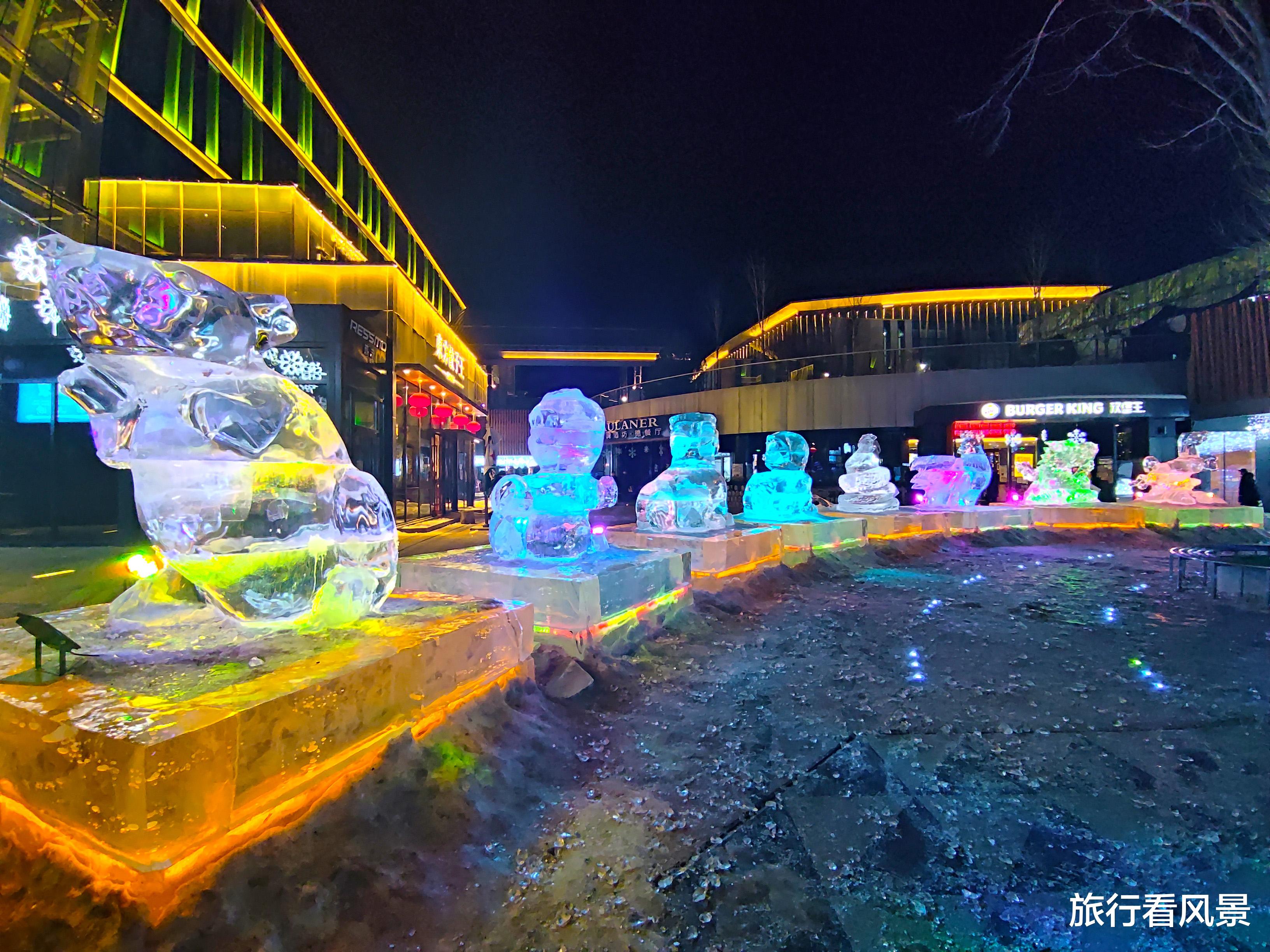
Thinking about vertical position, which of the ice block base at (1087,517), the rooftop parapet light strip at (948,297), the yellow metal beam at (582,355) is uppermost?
the rooftop parapet light strip at (948,297)

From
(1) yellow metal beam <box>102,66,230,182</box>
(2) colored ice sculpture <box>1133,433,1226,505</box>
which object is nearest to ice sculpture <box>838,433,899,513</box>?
(2) colored ice sculpture <box>1133,433,1226,505</box>

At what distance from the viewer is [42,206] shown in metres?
10.3

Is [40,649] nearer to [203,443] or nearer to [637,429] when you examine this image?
[203,443]

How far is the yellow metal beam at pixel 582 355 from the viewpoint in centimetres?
3164

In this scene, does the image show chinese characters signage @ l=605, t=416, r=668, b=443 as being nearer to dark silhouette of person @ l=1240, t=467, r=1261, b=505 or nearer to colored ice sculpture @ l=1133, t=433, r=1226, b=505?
colored ice sculpture @ l=1133, t=433, r=1226, b=505

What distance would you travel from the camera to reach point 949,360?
20125 millimetres

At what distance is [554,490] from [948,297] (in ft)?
89.1

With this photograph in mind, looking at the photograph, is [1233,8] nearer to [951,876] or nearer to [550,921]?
[951,876]

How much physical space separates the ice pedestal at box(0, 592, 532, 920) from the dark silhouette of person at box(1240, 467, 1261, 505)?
18.4 m

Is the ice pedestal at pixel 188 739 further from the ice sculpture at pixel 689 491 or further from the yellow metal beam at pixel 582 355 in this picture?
the yellow metal beam at pixel 582 355

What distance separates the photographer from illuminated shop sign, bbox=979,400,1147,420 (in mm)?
17203

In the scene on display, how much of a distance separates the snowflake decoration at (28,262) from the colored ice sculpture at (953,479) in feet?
42.1

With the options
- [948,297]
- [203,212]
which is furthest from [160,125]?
[948,297]

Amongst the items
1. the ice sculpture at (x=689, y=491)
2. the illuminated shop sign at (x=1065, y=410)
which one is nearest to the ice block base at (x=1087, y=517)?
the illuminated shop sign at (x=1065, y=410)
